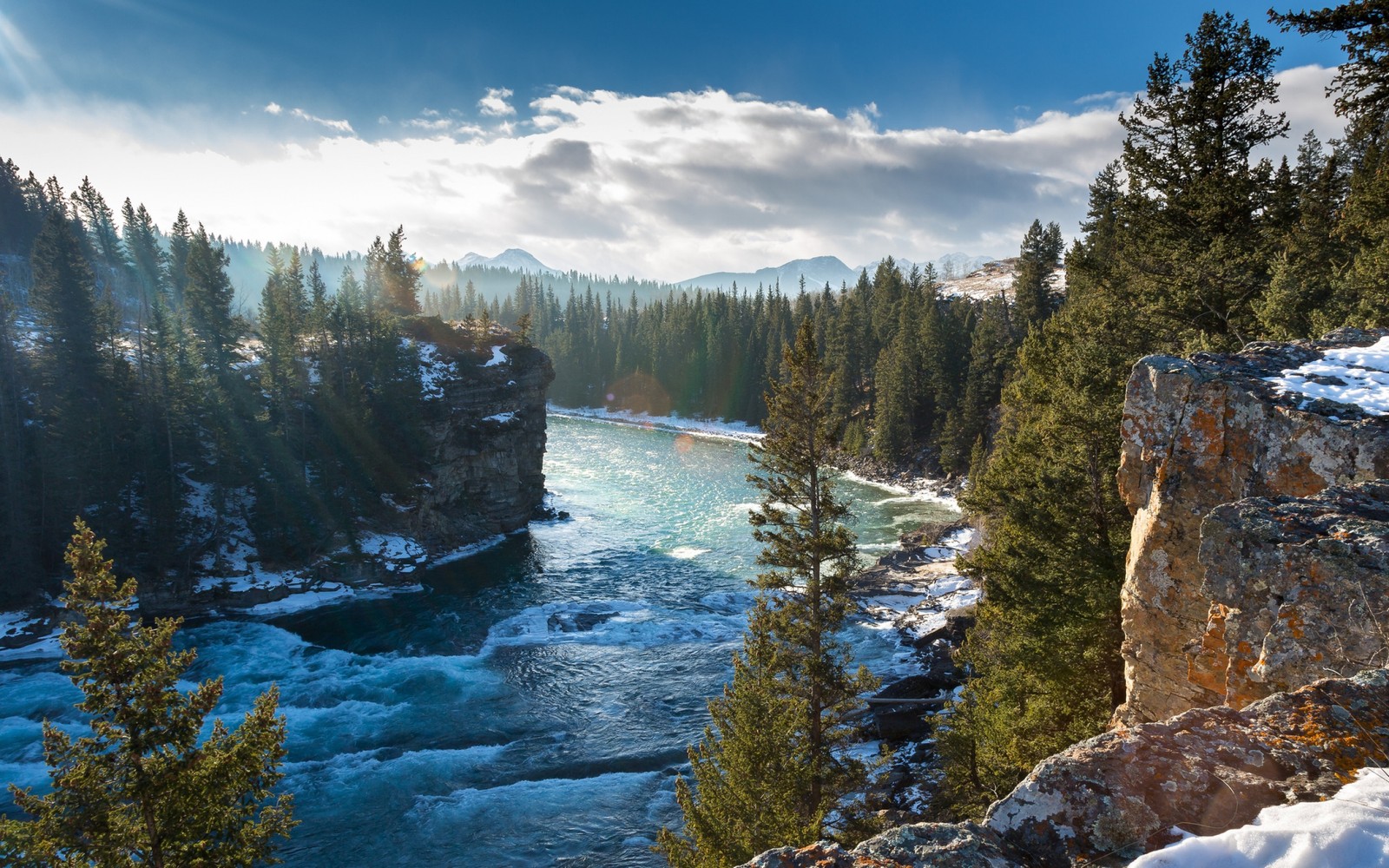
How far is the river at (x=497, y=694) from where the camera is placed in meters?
20.7

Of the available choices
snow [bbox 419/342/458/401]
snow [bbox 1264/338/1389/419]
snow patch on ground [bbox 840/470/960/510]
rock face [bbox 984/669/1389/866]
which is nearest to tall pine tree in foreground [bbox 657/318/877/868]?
snow [bbox 1264/338/1389/419]

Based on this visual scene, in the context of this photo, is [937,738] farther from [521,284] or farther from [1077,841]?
[521,284]

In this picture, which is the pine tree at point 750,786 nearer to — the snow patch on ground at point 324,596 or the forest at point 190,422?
the snow patch on ground at point 324,596

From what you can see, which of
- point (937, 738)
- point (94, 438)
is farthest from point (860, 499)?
point (94, 438)

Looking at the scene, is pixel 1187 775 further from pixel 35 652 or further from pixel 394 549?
pixel 394 549

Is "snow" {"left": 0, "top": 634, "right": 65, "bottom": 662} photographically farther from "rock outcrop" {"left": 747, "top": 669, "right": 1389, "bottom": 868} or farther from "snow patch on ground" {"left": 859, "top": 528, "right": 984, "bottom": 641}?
"rock outcrop" {"left": 747, "top": 669, "right": 1389, "bottom": 868}

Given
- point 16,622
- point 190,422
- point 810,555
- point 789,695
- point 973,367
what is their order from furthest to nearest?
point 973,367, point 190,422, point 16,622, point 810,555, point 789,695

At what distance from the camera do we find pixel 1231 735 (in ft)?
14.4

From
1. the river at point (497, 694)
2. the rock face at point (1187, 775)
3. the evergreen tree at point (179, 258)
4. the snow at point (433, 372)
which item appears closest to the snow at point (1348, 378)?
the rock face at point (1187, 775)

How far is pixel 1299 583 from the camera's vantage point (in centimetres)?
609

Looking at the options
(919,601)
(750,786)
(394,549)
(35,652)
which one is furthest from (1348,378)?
(394,549)

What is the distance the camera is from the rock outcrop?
3.86 meters

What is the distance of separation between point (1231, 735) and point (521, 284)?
187324mm

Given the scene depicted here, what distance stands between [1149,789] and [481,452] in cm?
5533
